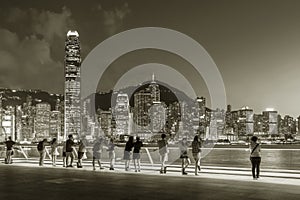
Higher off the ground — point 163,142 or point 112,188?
point 163,142

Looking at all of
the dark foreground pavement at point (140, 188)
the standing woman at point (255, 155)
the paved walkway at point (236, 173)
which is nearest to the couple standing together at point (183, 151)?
the paved walkway at point (236, 173)

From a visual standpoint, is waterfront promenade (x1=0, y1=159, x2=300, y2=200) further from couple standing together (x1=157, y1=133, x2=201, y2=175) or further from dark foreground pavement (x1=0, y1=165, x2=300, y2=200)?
couple standing together (x1=157, y1=133, x2=201, y2=175)

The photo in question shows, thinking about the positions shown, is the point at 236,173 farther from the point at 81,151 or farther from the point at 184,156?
the point at 81,151

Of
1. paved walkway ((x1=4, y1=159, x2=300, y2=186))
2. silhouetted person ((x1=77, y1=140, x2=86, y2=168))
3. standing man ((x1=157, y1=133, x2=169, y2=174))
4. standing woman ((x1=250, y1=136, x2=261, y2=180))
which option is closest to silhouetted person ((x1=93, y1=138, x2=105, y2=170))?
silhouetted person ((x1=77, y1=140, x2=86, y2=168))

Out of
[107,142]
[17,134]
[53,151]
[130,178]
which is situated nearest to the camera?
[130,178]

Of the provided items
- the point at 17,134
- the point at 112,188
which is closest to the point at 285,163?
the point at 112,188

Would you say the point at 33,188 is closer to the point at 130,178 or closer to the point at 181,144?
the point at 130,178

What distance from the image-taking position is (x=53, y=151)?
2636cm

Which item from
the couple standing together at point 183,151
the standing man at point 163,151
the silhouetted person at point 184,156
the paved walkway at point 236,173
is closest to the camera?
the paved walkway at point 236,173

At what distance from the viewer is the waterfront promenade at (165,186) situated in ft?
42.7

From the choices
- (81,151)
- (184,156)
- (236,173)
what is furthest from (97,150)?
(236,173)

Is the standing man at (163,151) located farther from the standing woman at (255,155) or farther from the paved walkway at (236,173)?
the standing woman at (255,155)

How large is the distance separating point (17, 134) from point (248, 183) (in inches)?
6486

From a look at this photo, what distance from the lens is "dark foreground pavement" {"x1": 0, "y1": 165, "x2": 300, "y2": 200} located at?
12.9 meters
